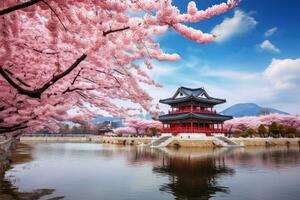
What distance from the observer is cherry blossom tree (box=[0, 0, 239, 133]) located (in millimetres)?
4355

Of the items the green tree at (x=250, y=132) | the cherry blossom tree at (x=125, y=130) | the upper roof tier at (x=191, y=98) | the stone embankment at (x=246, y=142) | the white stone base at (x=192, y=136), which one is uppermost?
the upper roof tier at (x=191, y=98)

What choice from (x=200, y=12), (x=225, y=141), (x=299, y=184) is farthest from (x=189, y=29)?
(x=225, y=141)

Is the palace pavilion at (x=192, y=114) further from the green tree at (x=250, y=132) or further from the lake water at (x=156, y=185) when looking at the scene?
the lake water at (x=156, y=185)

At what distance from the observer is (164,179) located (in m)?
18.5

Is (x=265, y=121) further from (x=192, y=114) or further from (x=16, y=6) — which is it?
(x=16, y=6)

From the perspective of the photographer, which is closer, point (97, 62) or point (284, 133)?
point (97, 62)

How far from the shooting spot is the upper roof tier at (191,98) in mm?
63688

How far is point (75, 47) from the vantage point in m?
5.60

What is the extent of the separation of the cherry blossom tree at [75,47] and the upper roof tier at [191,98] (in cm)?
5379

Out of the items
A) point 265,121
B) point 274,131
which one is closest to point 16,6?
point 274,131

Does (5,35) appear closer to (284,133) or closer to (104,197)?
(104,197)

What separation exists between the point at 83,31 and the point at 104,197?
1015 cm

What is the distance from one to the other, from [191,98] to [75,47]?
5754 centimetres

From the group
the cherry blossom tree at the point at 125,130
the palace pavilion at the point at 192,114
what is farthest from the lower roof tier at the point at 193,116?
the cherry blossom tree at the point at 125,130
